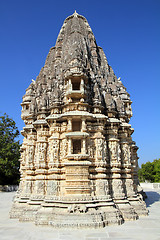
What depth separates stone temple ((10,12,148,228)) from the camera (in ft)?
31.7

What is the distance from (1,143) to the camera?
103ft

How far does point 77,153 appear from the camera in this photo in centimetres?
1150

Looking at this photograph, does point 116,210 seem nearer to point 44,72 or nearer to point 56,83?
point 56,83

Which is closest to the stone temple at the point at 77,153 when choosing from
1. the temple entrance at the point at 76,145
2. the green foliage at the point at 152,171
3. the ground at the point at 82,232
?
the temple entrance at the point at 76,145

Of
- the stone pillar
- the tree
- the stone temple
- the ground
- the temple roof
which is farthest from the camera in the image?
the tree

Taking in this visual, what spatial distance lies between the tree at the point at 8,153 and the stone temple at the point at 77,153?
1833 centimetres

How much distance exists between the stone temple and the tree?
1833 centimetres

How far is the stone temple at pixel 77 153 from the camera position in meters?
9.66

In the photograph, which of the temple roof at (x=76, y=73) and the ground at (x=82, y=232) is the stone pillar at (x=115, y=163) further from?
the ground at (x=82, y=232)

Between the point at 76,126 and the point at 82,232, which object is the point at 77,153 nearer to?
the point at 76,126

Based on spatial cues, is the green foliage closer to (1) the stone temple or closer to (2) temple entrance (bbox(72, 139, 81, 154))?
(1) the stone temple

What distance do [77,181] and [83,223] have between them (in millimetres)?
2040

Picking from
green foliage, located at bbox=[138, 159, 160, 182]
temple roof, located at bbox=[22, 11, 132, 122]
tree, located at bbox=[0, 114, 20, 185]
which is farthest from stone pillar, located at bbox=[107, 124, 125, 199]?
green foliage, located at bbox=[138, 159, 160, 182]

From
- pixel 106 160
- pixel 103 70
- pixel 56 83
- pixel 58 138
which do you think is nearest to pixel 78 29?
pixel 103 70
